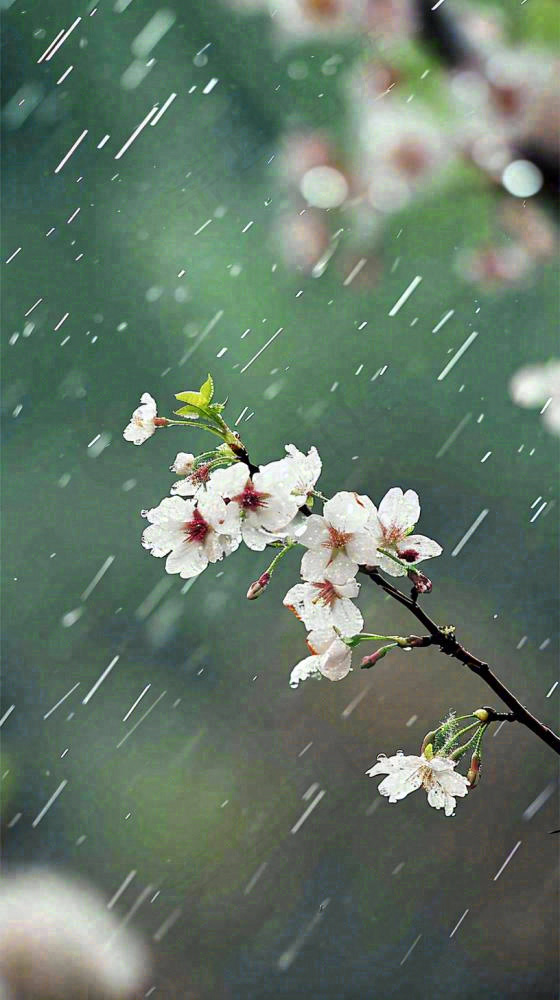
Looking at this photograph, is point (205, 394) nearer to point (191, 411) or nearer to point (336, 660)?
point (191, 411)

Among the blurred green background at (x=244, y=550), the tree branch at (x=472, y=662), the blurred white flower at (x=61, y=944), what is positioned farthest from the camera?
the blurred green background at (x=244, y=550)

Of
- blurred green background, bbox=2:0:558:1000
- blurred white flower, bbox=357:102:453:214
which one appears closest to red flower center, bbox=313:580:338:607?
blurred white flower, bbox=357:102:453:214

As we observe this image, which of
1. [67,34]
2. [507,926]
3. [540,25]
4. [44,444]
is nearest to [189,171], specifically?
[67,34]

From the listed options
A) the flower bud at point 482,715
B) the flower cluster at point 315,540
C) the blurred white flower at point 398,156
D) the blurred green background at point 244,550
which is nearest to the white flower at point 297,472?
the flower cluster at point 315,540

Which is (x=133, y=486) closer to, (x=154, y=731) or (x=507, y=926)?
(x=154, y=731)

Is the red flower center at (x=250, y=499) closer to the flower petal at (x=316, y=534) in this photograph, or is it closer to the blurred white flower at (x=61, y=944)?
the flower petal at (x=316, y=534)

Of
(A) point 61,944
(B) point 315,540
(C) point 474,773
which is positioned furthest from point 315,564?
(A) point 61,944
